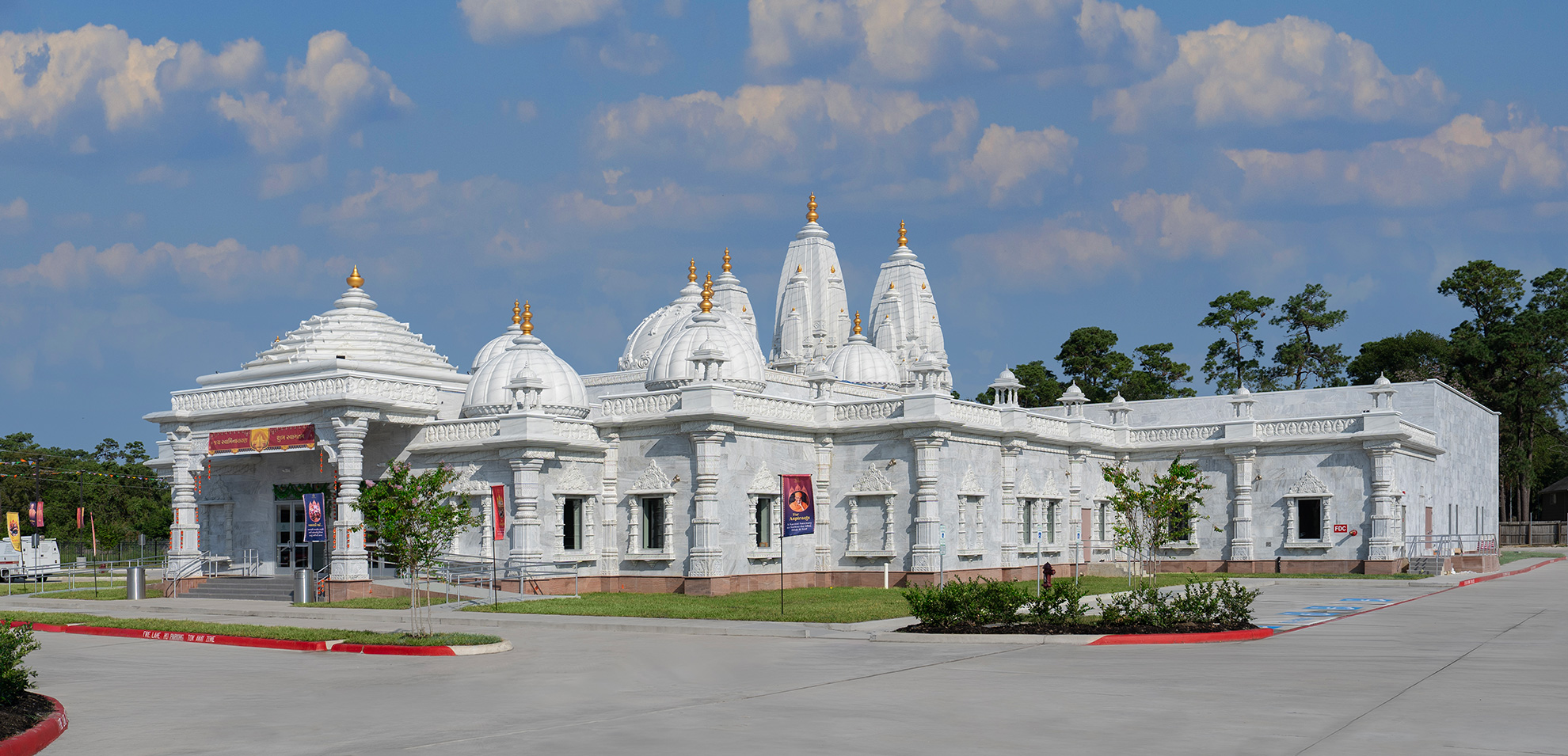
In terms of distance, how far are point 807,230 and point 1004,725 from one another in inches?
2186

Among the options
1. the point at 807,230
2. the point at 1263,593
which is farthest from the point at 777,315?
the point at 1263,593

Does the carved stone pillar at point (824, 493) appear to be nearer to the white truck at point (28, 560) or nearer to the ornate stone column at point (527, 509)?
the ornate stone column at point (527, 509)

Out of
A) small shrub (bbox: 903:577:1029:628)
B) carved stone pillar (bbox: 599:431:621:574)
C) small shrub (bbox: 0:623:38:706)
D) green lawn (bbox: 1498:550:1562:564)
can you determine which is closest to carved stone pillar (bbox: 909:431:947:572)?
carved stone pillar (bbox: 599:431:621:574)

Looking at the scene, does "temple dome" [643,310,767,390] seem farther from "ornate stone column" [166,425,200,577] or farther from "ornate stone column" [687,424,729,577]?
"ornate stone column" [166,425,200,577]

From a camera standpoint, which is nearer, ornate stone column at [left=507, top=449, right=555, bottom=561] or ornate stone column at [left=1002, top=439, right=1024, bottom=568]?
ornate stone column at [left=507, top=449, right=555, bottom=561]

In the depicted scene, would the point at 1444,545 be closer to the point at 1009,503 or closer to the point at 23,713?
the point at 1009,503

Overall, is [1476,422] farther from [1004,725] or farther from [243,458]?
[1004,725]

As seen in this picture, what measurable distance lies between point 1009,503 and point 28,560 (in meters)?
39.9

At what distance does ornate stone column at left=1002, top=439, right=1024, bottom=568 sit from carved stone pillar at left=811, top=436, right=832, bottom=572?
19.7 ft

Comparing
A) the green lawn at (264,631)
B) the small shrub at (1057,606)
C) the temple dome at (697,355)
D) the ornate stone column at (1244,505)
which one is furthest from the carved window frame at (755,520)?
the ornate stone column at (1244,505)

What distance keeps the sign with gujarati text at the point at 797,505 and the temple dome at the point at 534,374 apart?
11.5 meters

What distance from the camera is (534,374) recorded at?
4047 centimetres

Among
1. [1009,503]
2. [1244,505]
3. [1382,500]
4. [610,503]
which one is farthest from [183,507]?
[1382,500]

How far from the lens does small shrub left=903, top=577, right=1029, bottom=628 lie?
24.3 meters
